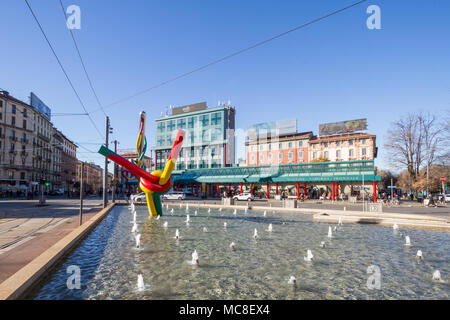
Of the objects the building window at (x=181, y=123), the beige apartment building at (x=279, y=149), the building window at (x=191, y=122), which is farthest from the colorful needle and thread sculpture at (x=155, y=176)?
the building window at (x=181, y=123)

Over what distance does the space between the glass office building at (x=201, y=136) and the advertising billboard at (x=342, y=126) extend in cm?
2475

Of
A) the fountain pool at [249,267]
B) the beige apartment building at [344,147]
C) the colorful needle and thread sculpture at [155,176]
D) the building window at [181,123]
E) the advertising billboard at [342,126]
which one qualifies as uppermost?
the building window at [181,123]

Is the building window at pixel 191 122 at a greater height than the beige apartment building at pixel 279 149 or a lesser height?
greater

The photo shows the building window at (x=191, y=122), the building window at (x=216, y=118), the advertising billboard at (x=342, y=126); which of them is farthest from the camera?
the building window at (x=191, y=122)

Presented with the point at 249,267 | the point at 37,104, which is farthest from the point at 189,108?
the point at 249,267

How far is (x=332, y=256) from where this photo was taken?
9.31m

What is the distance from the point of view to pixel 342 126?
6712cm

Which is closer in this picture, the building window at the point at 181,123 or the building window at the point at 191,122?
the building window at the point at 191,122

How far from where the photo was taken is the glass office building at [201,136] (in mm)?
69688

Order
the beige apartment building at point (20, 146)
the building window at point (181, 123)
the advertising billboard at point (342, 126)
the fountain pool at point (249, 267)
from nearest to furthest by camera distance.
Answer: the fountain pool at point (249, 267) < the beige apartment building at point (20, 146) < the advertising billboard at point (342, 126) < the building window at point (181, 123)

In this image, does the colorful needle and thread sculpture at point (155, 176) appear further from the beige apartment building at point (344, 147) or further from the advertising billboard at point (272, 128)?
the advertising billboard at point (272, 128)

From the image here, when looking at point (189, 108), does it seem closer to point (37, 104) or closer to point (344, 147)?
point (37, 104)
